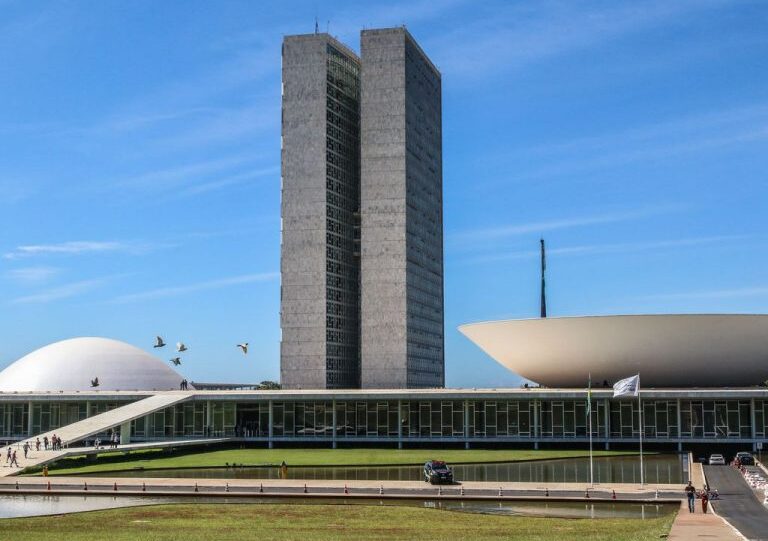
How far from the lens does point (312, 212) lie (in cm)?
12544

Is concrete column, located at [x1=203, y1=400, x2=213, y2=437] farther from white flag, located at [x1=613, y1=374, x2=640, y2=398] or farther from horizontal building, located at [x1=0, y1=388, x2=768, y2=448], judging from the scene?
white flag, located at [x1=613, y1=374, x2=640, y2=398]

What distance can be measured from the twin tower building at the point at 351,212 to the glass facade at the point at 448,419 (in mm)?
39266

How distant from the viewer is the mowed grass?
32.3 meters

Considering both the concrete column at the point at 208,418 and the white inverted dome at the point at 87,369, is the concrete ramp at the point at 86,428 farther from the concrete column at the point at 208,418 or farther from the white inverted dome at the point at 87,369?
the white inverted dome at the point at 87,369

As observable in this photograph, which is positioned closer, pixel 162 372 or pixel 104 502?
pixel 104 502

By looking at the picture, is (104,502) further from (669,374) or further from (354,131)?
(354,131)

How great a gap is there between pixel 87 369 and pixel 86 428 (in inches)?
1613

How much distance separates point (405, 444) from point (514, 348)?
1214 cm

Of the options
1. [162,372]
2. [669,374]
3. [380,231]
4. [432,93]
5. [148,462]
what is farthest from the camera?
[432,93]

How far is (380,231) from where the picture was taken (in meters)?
131

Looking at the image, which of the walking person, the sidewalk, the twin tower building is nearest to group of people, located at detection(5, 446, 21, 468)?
the walking person

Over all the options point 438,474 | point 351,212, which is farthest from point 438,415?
point 351,212

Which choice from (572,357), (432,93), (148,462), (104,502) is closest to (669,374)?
(572,357)

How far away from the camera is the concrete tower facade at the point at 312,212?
125 metres
